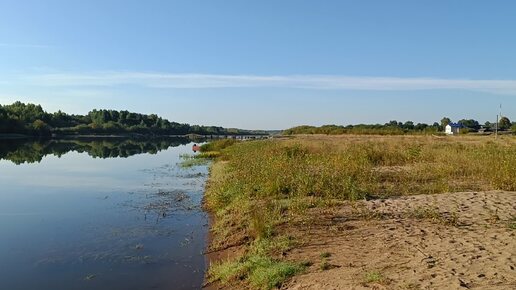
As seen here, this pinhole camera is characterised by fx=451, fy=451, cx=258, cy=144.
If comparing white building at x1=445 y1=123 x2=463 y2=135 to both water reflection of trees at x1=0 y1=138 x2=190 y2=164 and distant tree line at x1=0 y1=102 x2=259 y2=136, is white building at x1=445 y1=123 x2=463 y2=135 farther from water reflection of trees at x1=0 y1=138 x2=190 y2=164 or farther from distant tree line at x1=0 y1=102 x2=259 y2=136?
distant tree line at x1=0 y1=102 x2=259 y2=136

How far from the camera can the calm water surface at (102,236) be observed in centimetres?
967

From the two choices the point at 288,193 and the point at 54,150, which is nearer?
the point at 288,193

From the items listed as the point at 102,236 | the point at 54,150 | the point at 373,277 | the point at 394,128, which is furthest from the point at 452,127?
the point at 373,277

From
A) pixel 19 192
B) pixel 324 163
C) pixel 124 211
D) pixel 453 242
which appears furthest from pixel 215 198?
pixel 19 192

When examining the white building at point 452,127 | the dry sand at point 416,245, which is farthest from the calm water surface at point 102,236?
the white building at point 452,127

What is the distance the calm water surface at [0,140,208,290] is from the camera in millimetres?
9672

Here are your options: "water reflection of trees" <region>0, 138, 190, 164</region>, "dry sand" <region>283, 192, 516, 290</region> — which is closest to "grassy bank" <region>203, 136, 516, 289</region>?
"dry sand" <region>283, 192, 516, 290</region>

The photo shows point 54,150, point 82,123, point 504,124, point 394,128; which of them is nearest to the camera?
point 54,150

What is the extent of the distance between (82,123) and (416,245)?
155 metres

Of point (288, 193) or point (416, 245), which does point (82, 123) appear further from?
point (416, 245)

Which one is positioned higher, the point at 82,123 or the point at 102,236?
the point at 82,123

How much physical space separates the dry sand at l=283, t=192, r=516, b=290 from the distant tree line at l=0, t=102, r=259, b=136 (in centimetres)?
9991

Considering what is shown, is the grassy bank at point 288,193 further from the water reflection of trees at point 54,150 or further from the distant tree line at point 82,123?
the distant tree line at point 82,123

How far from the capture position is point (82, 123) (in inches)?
5930
